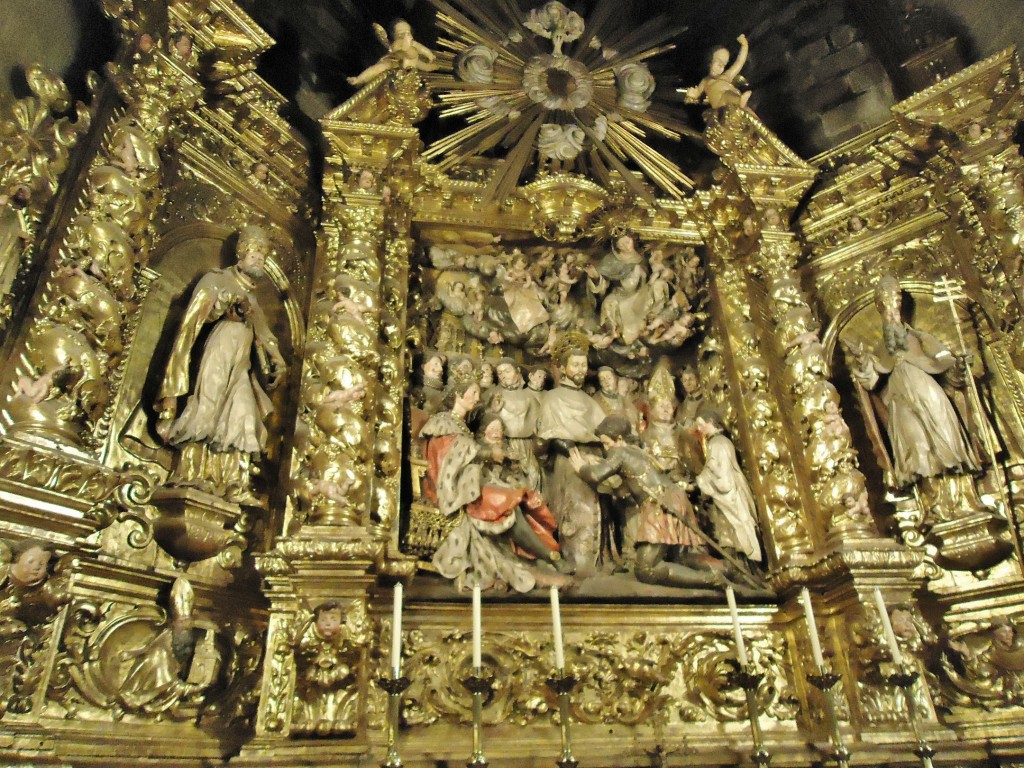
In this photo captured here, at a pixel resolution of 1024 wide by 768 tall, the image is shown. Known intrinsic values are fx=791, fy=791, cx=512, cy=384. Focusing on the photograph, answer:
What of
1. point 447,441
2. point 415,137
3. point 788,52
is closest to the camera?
point 447,441

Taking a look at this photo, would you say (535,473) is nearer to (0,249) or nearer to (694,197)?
(694,197)

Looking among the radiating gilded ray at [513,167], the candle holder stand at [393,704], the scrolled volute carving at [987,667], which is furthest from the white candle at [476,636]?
the radiating gilded ray at [513,167]

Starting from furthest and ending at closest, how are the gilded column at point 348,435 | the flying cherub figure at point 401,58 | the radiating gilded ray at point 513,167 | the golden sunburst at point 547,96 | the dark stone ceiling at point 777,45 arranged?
the dark stone ceiling at point 777,45 < the golden sunburst at point 547,96 < the radiating gilded ray at point 513,167 < the flying cherub figure at point 401,58 < the gilded column at point 348,435

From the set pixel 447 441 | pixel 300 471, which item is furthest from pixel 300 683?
pixel 447 441

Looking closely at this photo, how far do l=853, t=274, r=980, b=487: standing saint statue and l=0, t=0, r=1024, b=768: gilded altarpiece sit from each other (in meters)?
0.03

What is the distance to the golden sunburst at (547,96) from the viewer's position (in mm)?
6125

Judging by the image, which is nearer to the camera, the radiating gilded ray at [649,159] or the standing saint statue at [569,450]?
the standing saint statue at [569,450]

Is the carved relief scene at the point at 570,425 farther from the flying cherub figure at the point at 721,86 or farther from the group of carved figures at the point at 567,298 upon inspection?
the flying cherub figure at the point at 721,86

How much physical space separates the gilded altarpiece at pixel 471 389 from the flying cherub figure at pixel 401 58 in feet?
0.11

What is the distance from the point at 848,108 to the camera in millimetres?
6801

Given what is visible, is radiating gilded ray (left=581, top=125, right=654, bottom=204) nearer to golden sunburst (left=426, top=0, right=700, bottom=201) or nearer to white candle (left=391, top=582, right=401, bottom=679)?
golden sunburst (left=426, top=0, right=700, bottom=201)

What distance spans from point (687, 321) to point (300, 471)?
3.04 m

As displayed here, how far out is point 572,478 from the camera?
5113 millimetres

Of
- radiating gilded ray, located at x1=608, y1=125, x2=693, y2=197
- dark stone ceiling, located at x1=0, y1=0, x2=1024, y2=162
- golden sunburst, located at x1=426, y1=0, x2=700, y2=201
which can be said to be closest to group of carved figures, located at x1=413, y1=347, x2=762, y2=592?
golden sunburst, located at x1=426, y1=0, x2=700, y2=201
